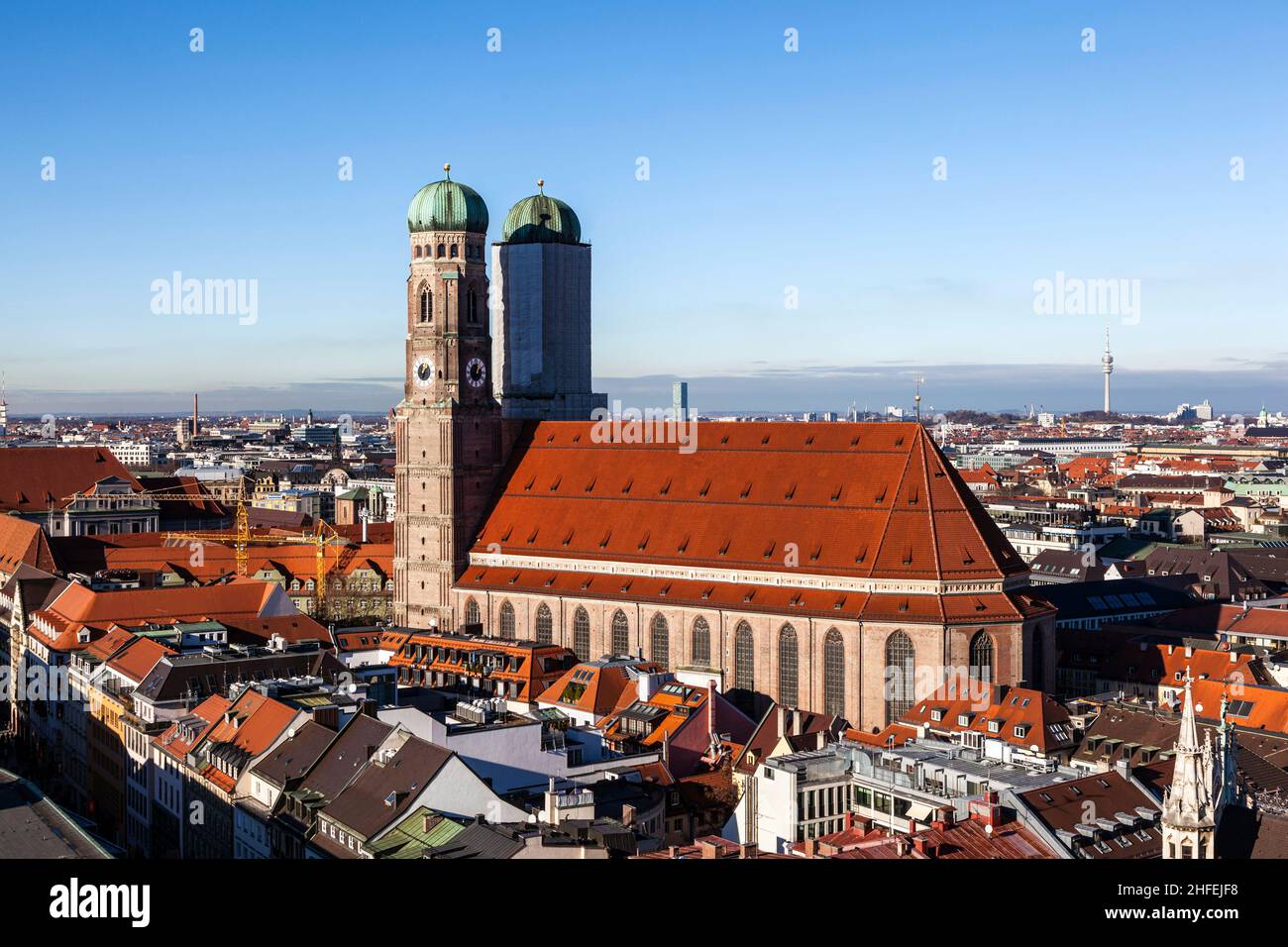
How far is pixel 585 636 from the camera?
318ft

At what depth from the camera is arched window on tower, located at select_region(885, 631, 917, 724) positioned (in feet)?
270

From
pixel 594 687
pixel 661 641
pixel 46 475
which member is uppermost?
pixel 46 475

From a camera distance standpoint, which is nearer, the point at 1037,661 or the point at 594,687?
the point at 594,687

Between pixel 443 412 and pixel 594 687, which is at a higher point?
pixel 443 412

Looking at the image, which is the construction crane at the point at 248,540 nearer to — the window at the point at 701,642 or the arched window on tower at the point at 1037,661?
the window at the point at 701,642

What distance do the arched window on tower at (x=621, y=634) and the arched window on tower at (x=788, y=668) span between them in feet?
36.2

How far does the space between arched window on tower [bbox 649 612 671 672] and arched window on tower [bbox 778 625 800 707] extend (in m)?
7.94

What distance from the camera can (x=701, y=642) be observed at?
91.0m

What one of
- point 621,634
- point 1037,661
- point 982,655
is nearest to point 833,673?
point 982,655

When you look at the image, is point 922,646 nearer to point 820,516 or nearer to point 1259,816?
point 820,516

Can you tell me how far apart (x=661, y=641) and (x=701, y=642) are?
129 inches

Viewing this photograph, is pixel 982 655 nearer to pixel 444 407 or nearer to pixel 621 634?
pixel 621 634

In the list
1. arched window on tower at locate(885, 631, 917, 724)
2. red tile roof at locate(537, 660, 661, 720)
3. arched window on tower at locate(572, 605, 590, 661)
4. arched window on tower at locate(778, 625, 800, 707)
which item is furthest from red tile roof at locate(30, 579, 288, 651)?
arched window on tower at locate(885, 631, 917, 724)

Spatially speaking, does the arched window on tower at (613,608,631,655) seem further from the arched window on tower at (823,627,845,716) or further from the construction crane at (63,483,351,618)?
the construction crane at (63,483,351,618)
